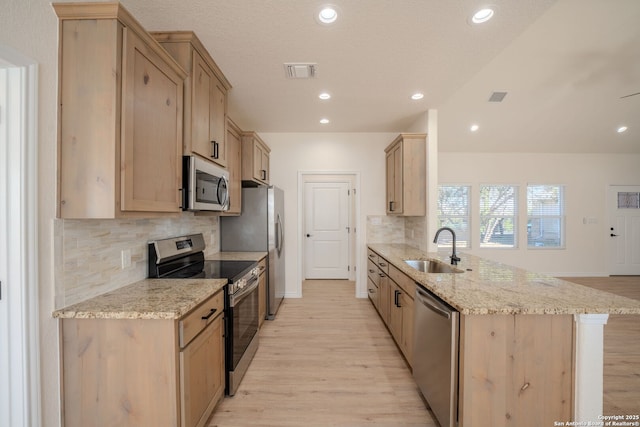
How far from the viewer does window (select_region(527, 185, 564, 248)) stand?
5430mm

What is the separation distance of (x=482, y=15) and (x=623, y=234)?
6.86 metres

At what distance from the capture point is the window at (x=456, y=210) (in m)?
5.43

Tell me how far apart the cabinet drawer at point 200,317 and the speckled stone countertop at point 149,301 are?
0.05m

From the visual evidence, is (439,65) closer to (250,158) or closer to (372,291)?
(250,158)

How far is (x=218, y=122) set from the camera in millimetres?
2199

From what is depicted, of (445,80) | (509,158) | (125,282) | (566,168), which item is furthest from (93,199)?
(566,168)

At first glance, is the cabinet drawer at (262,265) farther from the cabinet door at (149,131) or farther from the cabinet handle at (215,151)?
the cabinet door at (149,131)

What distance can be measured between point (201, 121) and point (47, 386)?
5.58 feet

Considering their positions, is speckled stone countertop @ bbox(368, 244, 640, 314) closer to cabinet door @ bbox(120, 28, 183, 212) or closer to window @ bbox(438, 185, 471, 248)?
cabinet door @ bbox(120, 28, 183, 212)

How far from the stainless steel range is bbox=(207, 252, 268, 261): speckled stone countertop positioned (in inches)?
9.5

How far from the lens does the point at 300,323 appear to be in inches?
124

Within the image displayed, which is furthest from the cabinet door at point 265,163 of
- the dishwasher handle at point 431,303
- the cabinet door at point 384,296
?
the dishwasher handle at point 431,303

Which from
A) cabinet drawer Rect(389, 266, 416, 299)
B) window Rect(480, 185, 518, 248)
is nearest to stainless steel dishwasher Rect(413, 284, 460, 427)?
cabinet drawer Rect(389, 266, 416, 299)

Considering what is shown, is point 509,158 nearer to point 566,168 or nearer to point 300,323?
point 566,168
